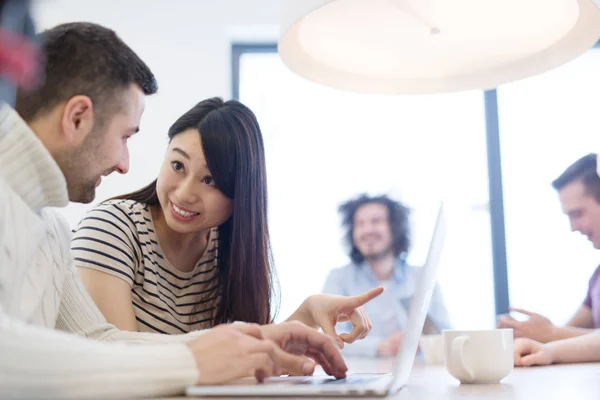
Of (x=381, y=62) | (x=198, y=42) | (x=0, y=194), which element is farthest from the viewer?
(x=198, y=42)

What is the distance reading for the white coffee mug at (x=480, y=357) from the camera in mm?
892

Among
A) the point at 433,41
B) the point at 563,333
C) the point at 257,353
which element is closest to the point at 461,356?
the point at 257,353

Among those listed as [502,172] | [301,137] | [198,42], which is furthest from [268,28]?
[502,172]

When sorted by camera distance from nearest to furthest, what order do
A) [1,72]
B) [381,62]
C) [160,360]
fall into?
[1,72]
[160,360]
[381,62]

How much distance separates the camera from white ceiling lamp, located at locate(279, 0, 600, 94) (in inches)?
40.2

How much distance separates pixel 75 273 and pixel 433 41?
0.73 metres

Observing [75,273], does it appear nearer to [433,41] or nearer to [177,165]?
[177,165]

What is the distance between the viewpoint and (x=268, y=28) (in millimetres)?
3588

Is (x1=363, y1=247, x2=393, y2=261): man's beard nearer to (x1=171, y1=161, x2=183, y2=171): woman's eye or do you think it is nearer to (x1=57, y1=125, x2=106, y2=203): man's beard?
(x1=171, y1=161, x2=183, y2=171): woman's eye

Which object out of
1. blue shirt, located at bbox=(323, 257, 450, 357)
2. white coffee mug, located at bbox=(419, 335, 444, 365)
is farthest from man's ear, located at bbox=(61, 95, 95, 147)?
blue shirt, located at bbox=(323, 257, 450, 357)

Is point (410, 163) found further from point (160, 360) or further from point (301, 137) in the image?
point (160, 360)

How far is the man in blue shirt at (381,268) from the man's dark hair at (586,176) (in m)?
0.75

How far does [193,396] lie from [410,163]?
2.99 meters

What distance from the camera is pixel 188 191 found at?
4.99ft
